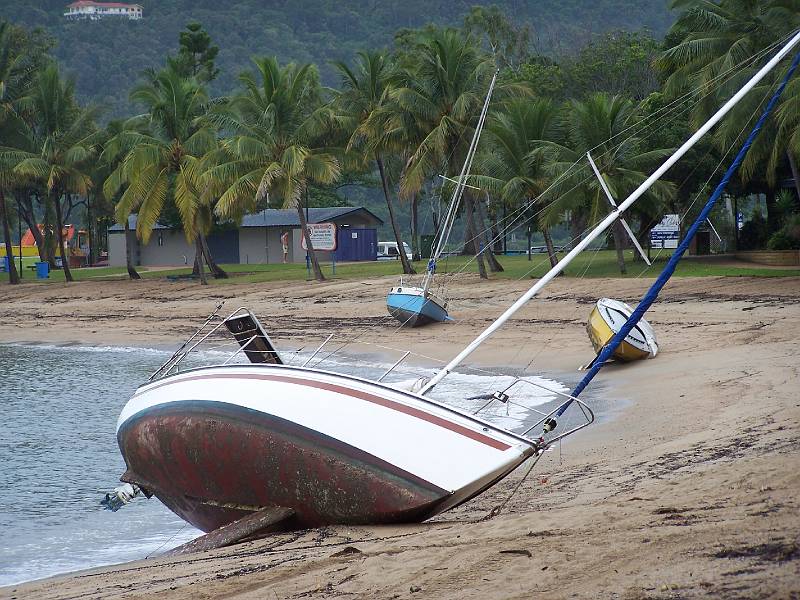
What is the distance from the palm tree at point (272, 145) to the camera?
36.2m

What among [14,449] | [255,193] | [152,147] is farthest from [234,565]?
[152,147]

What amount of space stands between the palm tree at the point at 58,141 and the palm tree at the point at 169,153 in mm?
4548

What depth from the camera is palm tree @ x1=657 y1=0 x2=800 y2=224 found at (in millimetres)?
27375

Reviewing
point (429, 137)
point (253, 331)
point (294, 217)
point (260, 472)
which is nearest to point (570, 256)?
point (260, 472)

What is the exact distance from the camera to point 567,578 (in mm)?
5496

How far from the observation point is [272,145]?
37.3 m

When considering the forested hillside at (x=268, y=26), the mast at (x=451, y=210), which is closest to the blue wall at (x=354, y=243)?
the mast at (x=451, y=210)

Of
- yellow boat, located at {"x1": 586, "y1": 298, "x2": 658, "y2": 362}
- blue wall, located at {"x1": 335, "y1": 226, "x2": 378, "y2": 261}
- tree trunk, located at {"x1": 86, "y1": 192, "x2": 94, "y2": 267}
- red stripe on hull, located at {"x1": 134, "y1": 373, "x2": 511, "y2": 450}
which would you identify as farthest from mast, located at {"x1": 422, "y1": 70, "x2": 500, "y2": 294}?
tree trunk, located at {"x1": 86, "y1": 192, "x2": 94, "y2": 267}

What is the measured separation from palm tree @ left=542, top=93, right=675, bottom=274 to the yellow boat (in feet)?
41.0

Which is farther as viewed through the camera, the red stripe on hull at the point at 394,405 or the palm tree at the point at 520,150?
the palm tree at the point at 520,150

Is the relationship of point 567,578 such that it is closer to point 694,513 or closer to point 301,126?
point 694,513

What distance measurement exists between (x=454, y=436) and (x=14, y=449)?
395 inches

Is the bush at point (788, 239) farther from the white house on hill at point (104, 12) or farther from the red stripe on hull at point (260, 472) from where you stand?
the white house on hill at point (104, 12)

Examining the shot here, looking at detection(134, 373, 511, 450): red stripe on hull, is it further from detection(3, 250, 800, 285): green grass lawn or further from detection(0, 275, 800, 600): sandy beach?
detection(3, 250, 800, 285): green grass lawn
